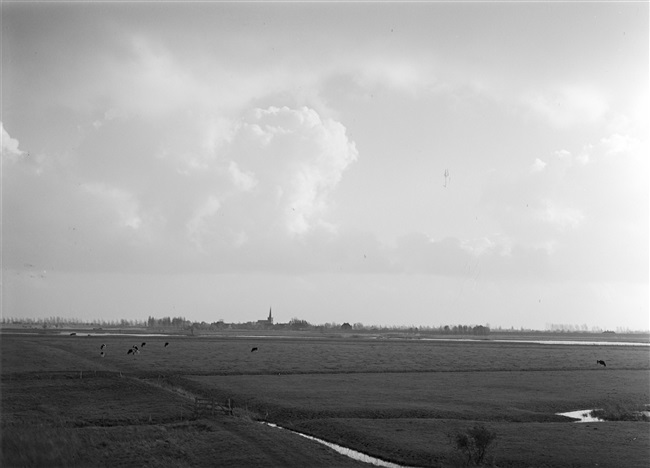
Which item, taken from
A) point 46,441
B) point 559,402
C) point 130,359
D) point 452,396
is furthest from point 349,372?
point 46,441

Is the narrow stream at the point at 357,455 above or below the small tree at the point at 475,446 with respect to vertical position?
below

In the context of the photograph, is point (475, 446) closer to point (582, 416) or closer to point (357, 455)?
point (357, 455)

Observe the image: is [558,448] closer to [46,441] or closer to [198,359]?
[46,441]

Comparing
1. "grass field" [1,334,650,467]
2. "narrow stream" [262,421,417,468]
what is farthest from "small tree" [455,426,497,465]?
"narrow stream" [262,421,417,468]

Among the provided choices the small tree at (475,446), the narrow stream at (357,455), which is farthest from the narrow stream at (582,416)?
the narrow stream at (357,455)

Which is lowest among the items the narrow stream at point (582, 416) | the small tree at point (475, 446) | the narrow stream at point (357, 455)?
the narrow stream at point (357, 455)

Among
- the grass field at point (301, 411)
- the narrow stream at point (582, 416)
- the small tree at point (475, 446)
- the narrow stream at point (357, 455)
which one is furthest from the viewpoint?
the narrow stream at point (582, 416)

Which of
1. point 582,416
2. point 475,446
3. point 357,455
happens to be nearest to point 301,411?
point 357,455

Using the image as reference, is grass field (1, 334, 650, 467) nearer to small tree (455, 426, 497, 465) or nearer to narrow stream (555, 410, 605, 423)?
narrow stream (555, 410, 605, 423)

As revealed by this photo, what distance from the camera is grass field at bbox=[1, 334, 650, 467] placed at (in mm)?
31359

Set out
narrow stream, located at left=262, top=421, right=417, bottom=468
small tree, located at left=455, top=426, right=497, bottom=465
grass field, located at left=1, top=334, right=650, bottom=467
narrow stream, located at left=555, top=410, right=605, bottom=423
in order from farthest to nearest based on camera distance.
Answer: narrow stream, located at left=555, top=410, right=605, bottom=423
narrow stream, located at left=262, top=421, right=417, bottom=468
grass field, located at left=1, top=334, right=650, bottom=467
small tree, located at left=455, top=426, right=497, bottom=465

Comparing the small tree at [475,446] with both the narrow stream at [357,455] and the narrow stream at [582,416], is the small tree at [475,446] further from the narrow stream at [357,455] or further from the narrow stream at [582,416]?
the narrow stream at [582,416]

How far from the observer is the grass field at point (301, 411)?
3136 centimetres

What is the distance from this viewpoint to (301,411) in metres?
43.7
